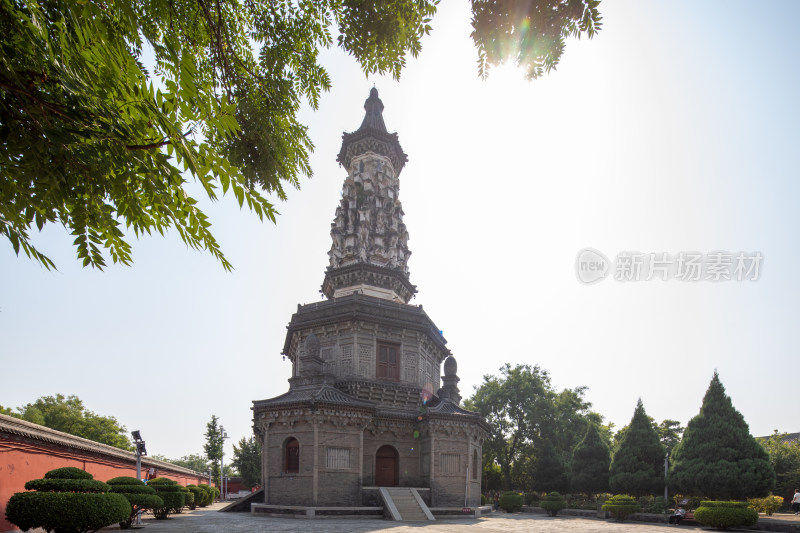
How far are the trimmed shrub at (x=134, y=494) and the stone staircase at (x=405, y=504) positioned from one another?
352 inches

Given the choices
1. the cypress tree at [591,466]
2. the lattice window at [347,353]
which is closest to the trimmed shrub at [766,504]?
the cypress tree at [591,466]

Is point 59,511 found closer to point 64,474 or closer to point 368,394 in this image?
point 64,474

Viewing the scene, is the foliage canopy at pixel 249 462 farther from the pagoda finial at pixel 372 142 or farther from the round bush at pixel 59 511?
the round bush at pixel 59 511

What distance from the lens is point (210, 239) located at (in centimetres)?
338

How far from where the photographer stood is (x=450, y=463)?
23391mm

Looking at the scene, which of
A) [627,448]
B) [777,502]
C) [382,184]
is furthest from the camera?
[382,184]

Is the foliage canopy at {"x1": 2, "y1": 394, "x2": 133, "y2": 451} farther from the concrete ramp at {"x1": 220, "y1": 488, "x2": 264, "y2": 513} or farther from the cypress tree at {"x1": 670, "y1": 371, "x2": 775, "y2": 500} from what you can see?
the cypress tree at {"x1": 670, "y1": 371, "x2": 775, "y2": 500}

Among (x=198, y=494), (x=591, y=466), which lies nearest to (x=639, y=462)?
(x=591, y=466)

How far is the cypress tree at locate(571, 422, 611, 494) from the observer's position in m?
32.7

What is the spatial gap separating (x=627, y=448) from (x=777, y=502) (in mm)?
7271

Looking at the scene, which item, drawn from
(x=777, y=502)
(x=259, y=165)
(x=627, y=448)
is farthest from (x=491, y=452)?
(x=259, y=165)

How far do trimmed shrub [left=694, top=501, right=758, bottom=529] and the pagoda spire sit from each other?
1817 cm

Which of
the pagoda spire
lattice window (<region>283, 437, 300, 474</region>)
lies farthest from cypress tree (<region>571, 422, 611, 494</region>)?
lattice window (<region>283, 437, 300, 474</region>)

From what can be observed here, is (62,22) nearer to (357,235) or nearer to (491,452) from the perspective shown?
(357,235)
